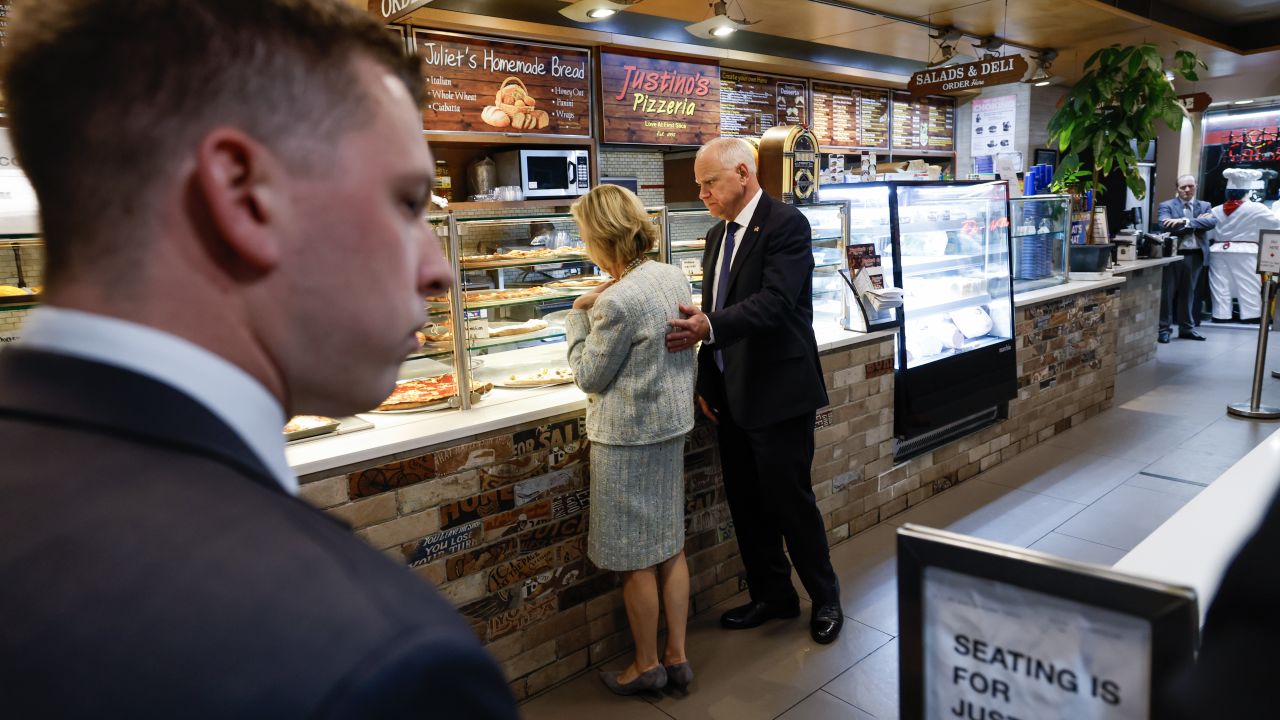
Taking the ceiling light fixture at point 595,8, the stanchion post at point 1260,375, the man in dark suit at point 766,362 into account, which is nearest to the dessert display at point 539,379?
the man in dark suit at point 766,362

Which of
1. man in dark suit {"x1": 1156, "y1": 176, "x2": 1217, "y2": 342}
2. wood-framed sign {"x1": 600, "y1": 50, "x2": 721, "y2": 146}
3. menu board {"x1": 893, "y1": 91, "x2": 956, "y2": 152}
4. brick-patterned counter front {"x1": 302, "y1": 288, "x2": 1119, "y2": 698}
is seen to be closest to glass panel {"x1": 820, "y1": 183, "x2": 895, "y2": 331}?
brick-patterned counter front {"x1": 302, "y1": 288, "x2": 1119, "y2": 698}

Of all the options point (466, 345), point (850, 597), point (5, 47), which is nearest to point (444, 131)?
point (466, 345)

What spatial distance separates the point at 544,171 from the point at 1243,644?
5.36 metres

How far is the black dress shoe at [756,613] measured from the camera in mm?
3191

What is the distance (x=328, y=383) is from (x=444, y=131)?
4.99m

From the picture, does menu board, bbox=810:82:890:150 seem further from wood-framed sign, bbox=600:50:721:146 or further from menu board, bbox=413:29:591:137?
menu board, bbox=413:29:591:137

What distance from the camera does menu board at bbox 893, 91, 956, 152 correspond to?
872cm

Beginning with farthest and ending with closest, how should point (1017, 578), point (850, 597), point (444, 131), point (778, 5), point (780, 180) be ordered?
point (778, 5)
point (444, 131)
point (780, 180)
point (850, 597)
point (1017, 578)

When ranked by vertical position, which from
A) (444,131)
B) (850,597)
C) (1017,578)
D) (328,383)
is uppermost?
(444,131)

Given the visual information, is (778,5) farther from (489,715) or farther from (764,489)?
(489,715)

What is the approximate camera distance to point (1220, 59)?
9.05 meters

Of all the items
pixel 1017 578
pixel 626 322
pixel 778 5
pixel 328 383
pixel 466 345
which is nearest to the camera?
pixel 328 383

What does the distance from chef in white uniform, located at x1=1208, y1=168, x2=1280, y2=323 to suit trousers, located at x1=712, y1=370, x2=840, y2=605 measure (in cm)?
956

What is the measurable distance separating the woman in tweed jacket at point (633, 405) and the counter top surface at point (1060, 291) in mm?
3315
